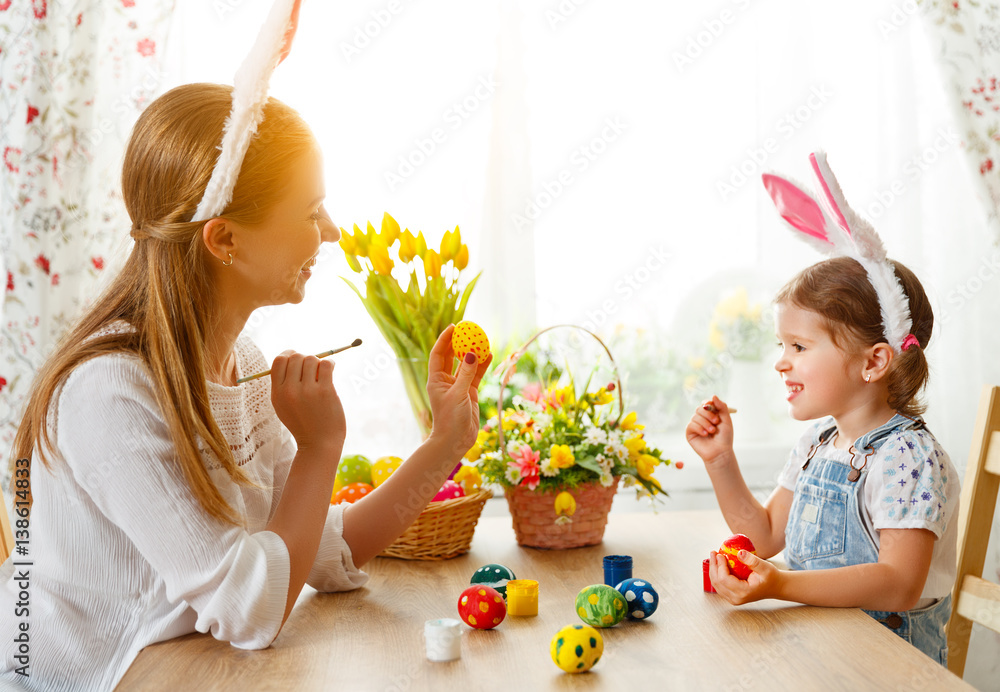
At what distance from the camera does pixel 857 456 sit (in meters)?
1.26

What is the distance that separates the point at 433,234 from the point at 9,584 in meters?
1.28

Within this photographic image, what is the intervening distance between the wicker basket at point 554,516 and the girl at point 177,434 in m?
0.35

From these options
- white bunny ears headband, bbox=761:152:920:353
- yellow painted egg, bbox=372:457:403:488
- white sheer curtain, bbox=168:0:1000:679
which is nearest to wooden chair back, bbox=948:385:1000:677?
white bunny ears headband, bbox=761:152:920:353

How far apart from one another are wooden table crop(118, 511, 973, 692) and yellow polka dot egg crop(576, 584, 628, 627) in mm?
16

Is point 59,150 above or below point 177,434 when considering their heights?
above

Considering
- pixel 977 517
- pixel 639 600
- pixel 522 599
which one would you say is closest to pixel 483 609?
pixel 522 599

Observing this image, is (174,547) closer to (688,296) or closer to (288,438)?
(288,438)

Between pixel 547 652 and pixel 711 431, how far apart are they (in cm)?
57

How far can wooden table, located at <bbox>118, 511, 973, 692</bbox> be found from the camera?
83cm

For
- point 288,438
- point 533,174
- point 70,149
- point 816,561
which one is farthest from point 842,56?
point 70,149

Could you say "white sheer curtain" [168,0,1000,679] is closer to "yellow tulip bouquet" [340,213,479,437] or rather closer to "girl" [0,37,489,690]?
"yellow tulip bouquet" [340,213,479,437]

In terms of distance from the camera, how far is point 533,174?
6.98ft

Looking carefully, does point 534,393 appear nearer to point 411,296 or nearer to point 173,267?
point 411,296

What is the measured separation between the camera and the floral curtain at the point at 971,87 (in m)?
2.08
